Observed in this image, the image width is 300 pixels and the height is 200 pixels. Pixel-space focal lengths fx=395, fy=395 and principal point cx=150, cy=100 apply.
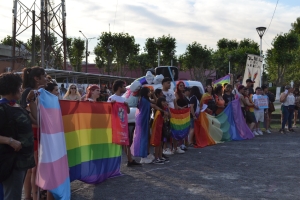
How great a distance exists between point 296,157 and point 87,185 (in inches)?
210

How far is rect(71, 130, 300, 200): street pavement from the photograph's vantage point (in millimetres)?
6035

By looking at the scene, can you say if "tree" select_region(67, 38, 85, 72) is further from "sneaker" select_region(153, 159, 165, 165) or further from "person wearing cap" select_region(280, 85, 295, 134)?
"sneaker" select_region(153, 159, 165, 165)

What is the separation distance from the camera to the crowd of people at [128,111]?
3.80 metres

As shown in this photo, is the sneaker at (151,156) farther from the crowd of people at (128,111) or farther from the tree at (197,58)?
the tree at (197,58)

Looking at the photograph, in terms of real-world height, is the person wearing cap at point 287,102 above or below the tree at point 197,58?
below

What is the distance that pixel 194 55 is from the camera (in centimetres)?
6147

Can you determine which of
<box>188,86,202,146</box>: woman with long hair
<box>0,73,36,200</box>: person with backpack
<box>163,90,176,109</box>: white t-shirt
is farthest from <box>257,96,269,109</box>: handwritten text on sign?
<box>0,73,36,200</box>: person with backpack

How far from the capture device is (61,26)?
32.8 m

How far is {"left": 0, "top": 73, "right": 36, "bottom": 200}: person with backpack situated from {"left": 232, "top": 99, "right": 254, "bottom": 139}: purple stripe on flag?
10374mm

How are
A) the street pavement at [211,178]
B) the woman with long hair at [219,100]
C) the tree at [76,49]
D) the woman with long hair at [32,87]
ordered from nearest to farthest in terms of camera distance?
the woman with long hair at [32,87], the street pavement at [211,178], the woman with long hair at [219,100], the tree at [76,49]

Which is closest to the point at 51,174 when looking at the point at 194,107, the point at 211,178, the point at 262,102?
the point at 211,178

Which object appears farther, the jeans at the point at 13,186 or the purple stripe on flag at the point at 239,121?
the purple stripe on flag at the point at 239,121

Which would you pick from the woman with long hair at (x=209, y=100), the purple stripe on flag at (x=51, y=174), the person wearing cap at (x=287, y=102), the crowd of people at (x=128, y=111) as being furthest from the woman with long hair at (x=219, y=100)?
the purple stripe on flag at (x=51, y=174)

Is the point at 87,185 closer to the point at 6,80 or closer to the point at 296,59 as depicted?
the point at 6,80
